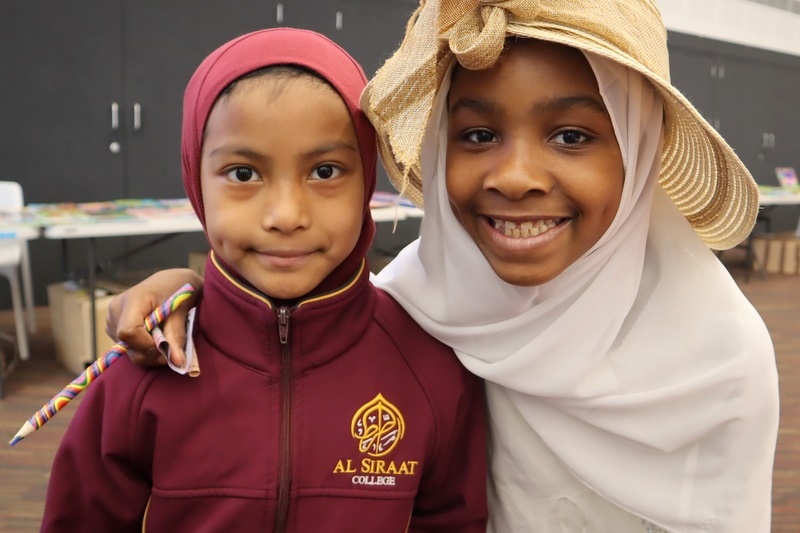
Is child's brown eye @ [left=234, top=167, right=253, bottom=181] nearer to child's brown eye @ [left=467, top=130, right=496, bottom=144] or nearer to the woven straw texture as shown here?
the woven straw texture

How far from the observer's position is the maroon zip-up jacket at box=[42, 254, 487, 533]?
92 centimetres

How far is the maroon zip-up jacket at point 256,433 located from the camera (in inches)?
36.1

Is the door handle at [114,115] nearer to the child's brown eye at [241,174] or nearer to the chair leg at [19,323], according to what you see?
the chair leg at [19,323]

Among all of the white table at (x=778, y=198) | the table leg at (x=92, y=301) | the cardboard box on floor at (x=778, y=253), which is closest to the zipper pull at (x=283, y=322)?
the table leg at (x=92, y=301)

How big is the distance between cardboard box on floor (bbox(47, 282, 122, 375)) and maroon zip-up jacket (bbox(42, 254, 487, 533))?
2505mm

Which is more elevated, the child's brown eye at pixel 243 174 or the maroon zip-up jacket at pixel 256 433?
the child's brown eye at pixel 243 174

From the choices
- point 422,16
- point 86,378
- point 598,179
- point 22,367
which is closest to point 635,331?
point 598,179

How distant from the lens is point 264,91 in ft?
2.87

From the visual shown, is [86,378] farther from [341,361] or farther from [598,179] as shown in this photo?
[598,179]

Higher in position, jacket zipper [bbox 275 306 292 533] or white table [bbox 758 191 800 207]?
jacket zipper [bbox 275 306 292 533]

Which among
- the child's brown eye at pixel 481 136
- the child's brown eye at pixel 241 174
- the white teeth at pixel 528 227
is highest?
the child's brown eye at pixel 481 136

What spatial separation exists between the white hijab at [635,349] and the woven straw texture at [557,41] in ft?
0.16

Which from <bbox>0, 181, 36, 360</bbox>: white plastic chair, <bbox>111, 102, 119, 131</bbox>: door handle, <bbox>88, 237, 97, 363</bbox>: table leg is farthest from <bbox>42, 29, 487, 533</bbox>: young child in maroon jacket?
<bbox>111, 102, 119, 131</bbox>: door handle

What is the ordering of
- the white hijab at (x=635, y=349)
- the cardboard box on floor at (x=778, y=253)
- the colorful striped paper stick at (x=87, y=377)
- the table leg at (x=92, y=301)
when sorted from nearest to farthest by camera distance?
the colorful striped paper stick at (x=87, y=377)
the white hijab at (x=635, y=349)
the table leg at (x=92, y=301)
the cardboard box on floor at (x=778, y=253)
